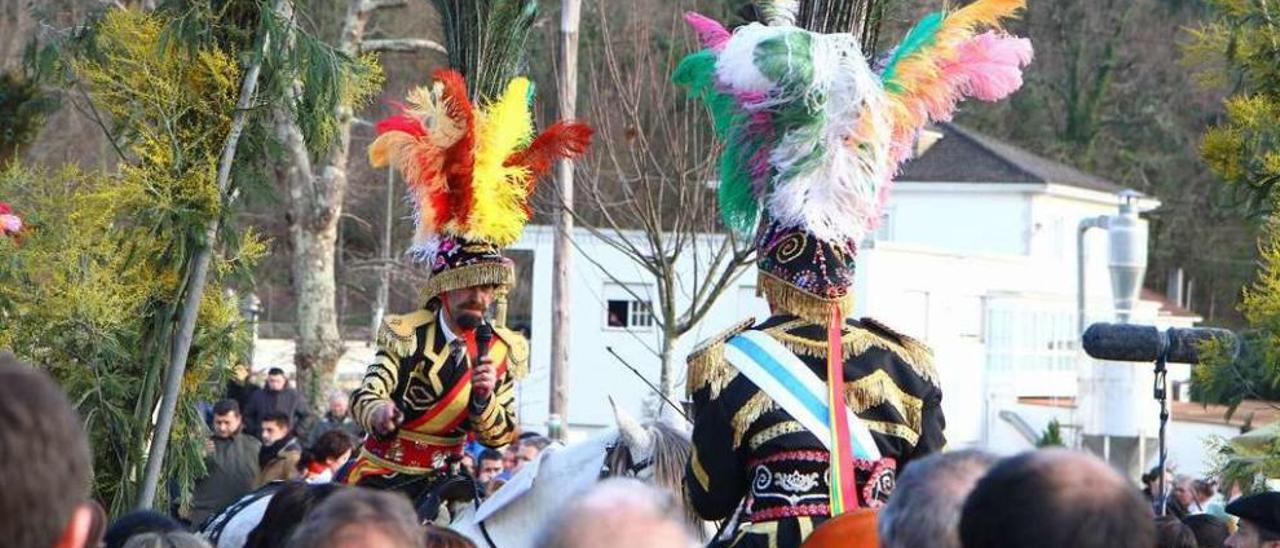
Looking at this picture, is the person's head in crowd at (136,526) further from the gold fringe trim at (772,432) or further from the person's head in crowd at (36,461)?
the person's head in crowd at (36,461)

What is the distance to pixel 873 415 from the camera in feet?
17.6

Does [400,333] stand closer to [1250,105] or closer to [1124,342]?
[1124,342]

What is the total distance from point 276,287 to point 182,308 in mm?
29605

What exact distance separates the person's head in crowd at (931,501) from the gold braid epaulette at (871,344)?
5.85 ft

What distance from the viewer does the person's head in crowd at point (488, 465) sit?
38.3 ft

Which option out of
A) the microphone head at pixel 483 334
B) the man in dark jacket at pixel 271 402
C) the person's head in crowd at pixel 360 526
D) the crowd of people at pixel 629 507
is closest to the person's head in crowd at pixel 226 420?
the man in dark jacket at pixel 271 402

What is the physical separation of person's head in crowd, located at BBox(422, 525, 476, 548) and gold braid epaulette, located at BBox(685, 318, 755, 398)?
1003mm

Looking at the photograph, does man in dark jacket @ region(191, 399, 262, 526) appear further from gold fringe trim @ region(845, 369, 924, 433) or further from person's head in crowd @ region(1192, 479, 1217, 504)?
gold fringe trim @ region(845, 369, 924, 433)

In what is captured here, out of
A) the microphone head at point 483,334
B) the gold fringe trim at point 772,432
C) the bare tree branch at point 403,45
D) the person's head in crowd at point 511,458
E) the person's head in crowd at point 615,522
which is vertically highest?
the bare tree branch at point 403,45

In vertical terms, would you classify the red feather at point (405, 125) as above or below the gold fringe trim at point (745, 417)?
above

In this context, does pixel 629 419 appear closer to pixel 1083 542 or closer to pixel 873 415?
pixel 873 415

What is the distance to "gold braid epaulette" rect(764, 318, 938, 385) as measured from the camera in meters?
5.34

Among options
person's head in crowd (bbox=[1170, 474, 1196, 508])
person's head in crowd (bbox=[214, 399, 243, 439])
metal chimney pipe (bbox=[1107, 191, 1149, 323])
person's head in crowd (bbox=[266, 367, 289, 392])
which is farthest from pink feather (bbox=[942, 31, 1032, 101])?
metal chimney pipe (bbox=[1107, 191, 1149, 323])

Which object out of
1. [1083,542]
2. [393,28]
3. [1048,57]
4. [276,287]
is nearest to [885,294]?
[393,28]
